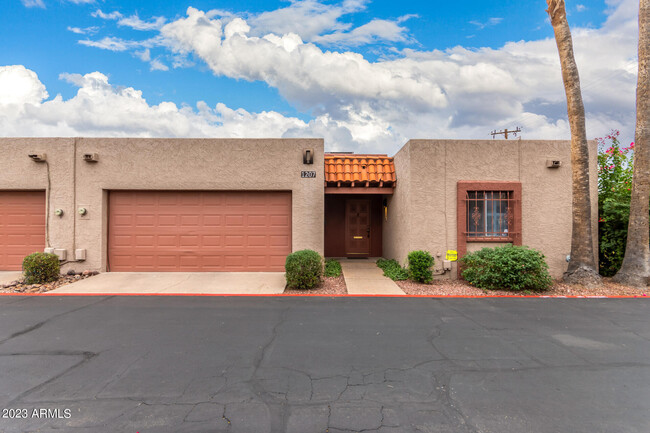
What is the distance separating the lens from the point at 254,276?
9539 mm

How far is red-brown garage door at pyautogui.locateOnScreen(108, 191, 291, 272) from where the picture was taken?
10.0 meters

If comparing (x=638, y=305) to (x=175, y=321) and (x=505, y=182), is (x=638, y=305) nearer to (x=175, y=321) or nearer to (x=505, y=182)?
(x=505, y=182)

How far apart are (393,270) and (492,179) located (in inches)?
150

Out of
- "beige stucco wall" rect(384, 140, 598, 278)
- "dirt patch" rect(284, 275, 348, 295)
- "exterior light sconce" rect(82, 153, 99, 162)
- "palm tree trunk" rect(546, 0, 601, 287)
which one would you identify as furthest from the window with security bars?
"exterior light sconce" rect(82, 153, 99, 162)

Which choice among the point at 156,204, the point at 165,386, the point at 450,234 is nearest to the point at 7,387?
the point at 165,386

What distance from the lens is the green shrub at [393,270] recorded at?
9.23 metres

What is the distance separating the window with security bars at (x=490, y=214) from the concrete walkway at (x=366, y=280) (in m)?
2.79

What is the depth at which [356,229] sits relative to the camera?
13.1m

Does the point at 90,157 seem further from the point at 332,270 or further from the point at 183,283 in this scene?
the point at 332,270

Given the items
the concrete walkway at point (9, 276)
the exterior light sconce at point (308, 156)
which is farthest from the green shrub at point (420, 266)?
the concrete walkway at point (9, 276)

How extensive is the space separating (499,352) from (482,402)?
57.0 inches

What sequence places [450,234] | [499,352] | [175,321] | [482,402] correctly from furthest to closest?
[450,234], [175,321], [499,352], [482,402]

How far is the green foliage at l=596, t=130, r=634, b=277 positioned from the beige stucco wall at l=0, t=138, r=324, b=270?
8036mm

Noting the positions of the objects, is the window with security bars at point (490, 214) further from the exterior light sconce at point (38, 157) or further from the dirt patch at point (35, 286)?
the exterior light sconce at point (38, 157)
